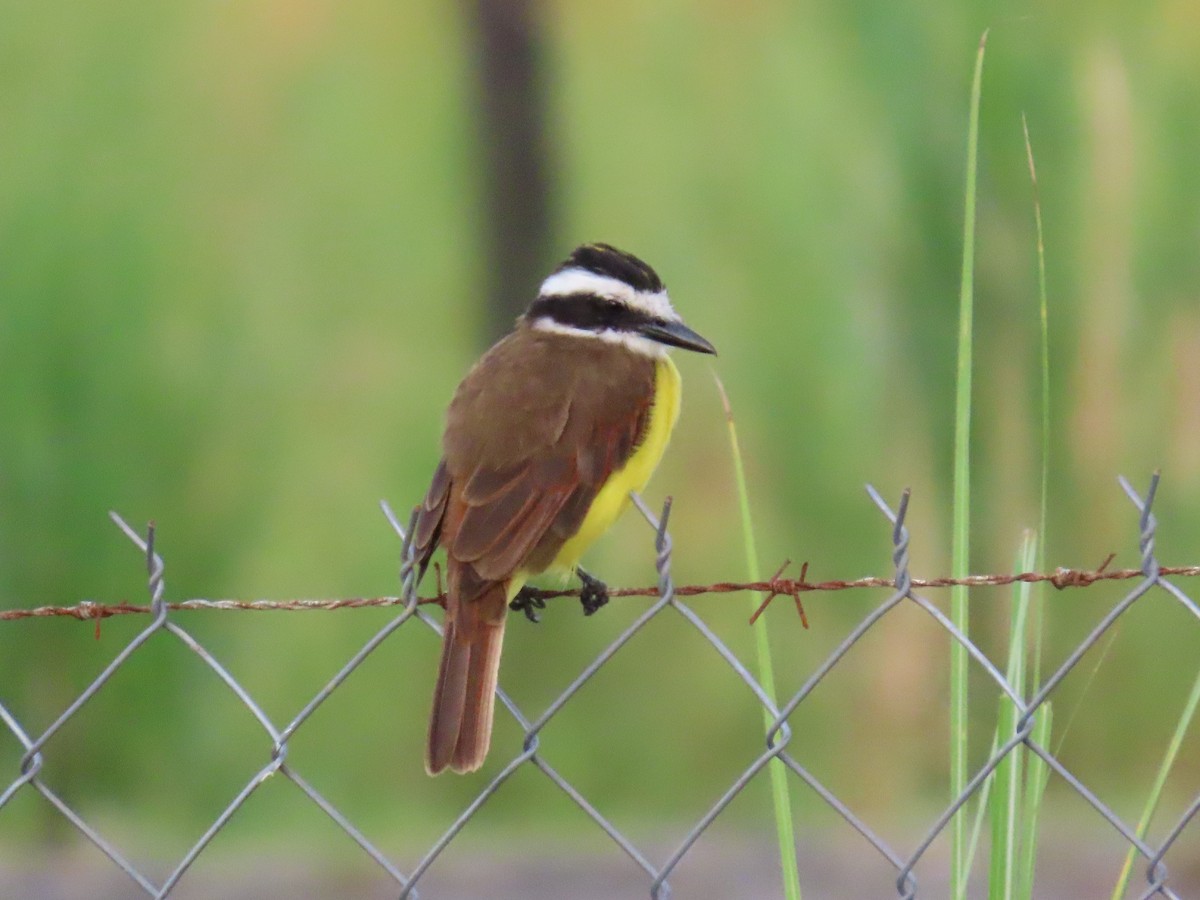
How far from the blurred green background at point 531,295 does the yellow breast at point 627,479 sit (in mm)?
963

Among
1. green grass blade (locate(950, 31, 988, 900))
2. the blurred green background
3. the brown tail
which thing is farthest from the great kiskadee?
the blurred green background

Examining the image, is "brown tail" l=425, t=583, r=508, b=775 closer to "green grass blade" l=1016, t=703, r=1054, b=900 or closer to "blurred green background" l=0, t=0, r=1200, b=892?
"green grass blade" l=1016, t=703, r=1054, b=900

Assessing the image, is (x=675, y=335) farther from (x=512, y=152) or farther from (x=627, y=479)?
(x=512, y=152)

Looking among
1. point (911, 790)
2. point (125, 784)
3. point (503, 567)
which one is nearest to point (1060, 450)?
point (911, 790)

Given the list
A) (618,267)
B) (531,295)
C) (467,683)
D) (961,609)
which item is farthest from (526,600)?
(531,295)

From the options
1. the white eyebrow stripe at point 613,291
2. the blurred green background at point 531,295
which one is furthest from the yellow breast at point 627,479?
the blurred green background at point 531,295

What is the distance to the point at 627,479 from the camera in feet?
6.14

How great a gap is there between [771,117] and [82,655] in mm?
1594

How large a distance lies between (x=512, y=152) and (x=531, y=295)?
28 centimetres

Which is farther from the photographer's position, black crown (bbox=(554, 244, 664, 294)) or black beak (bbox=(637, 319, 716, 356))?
black crown (bbox=(554, 244, 664, 294))

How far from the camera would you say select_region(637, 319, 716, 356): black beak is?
1952 millimetres

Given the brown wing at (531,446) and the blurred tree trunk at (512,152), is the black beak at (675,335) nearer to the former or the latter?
the brown wing at (531,446)

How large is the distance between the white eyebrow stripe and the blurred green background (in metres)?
0.82

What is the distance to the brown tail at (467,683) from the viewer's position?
1.46 meters
